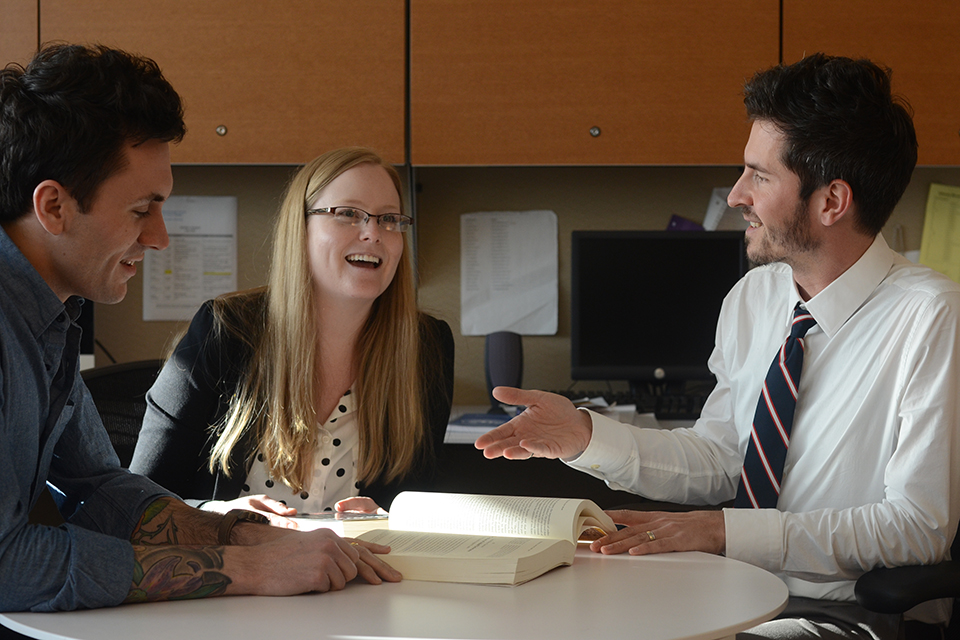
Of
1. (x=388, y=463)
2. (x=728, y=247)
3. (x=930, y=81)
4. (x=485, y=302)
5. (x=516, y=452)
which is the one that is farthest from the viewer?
(x=485, y=302)

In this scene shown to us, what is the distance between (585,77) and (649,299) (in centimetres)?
65

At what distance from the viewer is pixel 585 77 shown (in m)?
2.37

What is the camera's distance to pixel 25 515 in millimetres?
959

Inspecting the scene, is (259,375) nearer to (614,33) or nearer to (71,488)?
(71,488)

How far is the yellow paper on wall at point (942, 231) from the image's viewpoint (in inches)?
102

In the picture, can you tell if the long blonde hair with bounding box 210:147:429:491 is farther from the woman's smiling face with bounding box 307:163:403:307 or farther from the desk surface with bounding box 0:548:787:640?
the desk surface with bounding box 0:548:787:640

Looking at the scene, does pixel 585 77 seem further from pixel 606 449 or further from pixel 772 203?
pixel 606 449

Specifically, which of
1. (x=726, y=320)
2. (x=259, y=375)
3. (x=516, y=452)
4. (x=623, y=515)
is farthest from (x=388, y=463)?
(x=726, y=320)

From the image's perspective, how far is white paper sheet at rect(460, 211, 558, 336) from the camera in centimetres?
269

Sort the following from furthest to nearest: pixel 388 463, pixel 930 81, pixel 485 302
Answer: pixel 485 302 < pixel 930 81 < pixel 388 463

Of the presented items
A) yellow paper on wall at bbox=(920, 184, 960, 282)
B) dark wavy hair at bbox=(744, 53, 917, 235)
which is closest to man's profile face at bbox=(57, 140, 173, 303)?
dark wavy hair at bbox=(744, 53, 917, 235)

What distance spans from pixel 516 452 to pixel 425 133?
127 centimetres

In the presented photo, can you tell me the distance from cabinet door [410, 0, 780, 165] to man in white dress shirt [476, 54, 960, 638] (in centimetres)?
81

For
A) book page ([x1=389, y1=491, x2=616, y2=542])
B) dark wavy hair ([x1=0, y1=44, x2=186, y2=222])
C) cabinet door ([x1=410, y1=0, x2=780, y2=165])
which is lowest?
book page ([x1=389, y1=491, x2=616, y2=542])
